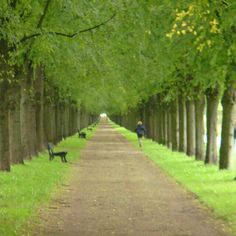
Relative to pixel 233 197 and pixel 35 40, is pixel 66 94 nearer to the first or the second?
pixel 35 40

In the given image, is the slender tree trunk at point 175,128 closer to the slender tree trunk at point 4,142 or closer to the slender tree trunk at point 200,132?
the slender tree trunk at point 200,132

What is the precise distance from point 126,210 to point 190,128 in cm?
2049

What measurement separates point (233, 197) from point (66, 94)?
30.6 meters

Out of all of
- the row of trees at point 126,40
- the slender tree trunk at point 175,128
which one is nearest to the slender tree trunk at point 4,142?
the row of trees at point 126,40

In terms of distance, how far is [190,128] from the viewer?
35.2m

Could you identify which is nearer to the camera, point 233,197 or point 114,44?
point 233,197

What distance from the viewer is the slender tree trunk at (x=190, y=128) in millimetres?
35156

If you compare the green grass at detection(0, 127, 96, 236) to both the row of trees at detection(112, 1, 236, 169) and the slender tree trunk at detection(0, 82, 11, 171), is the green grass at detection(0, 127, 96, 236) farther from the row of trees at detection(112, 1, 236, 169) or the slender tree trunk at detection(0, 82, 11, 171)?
the row of trees at detection(112, 1, 236, 169)

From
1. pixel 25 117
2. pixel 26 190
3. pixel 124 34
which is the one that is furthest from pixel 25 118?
pixel 26 190

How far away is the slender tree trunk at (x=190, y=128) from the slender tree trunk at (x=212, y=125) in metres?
6.01

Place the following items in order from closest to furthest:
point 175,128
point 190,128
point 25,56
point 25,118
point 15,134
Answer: point 25,56 < point 15,134 < point 25,118 < point 190,128 < point 175,128

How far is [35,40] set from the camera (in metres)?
20.8

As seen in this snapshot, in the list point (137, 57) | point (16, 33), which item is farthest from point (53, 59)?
point (16, 33)

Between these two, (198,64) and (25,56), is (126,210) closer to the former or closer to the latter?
(198,64)
